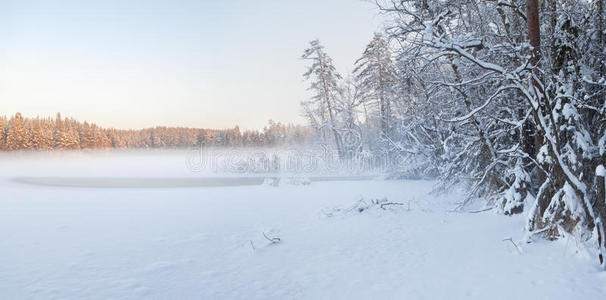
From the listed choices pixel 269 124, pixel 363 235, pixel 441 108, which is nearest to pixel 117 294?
pixel 363 235

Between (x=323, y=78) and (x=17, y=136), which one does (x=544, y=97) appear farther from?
(x=17, y=136)

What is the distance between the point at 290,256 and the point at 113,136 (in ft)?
290

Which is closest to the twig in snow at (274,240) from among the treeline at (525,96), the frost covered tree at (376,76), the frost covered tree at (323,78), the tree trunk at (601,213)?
the treeline at (525,96)

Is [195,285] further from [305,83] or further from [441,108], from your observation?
[305,83]

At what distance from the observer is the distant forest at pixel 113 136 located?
55591 mm

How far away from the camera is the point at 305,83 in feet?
100

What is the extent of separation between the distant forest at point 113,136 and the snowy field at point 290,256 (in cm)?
2933

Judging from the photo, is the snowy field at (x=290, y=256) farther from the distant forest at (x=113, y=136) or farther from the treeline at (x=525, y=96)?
the distant forest at (x=113, y=136)

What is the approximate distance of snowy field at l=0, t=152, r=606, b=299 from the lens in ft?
13.6

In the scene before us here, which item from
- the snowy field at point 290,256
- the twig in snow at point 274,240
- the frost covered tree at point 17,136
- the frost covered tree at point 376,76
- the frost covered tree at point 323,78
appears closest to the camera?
the snowy field at point 290,256

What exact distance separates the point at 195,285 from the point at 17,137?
69.8 meters

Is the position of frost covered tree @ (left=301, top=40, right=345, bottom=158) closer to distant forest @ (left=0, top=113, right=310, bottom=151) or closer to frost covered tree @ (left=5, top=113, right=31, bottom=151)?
Answer: distant forest @ (left=0, top=113, right=310, bottom=151)

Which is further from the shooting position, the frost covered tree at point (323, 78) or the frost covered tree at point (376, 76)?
the frost covered tree at point (323, 78)

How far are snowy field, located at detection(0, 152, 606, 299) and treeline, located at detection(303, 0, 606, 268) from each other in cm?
72
